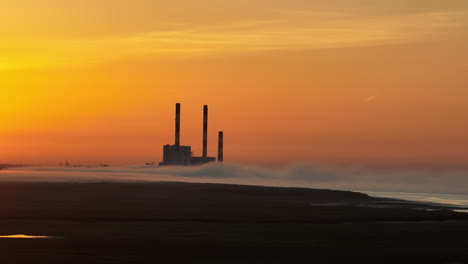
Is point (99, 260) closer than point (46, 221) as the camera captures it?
Yes

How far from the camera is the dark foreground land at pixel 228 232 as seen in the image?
123ft

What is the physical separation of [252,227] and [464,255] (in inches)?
545

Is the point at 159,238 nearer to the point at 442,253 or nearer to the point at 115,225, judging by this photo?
the point at 115,225

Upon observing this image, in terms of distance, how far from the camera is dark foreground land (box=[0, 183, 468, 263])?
37562mm

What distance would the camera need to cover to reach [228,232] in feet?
156

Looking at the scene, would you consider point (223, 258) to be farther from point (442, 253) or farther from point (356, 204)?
point (356, 204)

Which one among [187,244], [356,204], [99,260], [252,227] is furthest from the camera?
[356,204]

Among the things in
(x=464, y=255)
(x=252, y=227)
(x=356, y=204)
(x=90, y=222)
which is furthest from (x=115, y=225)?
(x=356, y=204)

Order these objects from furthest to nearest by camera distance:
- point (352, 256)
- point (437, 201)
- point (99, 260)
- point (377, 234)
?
point (437, 201)
point (377, 234)
point (352, 256)
point (99, 260)

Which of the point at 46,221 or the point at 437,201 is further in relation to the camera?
the point at 437,201

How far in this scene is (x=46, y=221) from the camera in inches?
2063

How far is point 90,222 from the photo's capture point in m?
52.1

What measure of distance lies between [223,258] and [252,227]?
46.2ft

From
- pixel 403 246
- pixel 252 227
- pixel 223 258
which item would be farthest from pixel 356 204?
pixel 223 258
